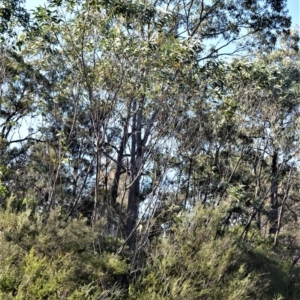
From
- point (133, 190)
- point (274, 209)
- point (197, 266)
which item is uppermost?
point (274, 209)

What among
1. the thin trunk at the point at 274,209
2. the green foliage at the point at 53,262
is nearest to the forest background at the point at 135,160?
the green foliage at the point at 53,262

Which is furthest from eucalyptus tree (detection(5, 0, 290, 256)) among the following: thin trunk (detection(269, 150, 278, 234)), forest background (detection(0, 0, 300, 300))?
thin trunk (detection(269, 150, 278, 234))

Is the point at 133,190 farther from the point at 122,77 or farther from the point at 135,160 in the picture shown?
the point at 122,77

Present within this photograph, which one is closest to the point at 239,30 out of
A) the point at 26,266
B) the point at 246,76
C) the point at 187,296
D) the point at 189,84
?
the point at 246,76

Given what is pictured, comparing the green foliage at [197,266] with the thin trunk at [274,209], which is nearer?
the green foliage at [197,266]

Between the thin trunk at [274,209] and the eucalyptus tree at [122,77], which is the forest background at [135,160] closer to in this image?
the eucalyptus tree at [122,77]

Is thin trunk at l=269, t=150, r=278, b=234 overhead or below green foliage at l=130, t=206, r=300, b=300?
overhead

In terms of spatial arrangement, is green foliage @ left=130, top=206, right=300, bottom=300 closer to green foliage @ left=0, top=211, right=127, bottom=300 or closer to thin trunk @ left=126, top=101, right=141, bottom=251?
green foliage @ left=0, top=211, right=127, bottom=300

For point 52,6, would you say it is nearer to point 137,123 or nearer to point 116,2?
point 116,2

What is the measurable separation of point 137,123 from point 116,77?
2408mm

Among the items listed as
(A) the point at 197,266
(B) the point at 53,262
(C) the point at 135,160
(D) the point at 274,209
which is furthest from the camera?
(D) the point at 274,209

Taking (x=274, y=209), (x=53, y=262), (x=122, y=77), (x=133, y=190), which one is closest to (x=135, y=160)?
(x=133, y=190)

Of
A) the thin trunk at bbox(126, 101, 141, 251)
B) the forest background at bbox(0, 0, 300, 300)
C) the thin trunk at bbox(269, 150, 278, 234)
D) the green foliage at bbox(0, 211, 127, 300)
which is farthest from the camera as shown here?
the thin trunk at bbox(269, 150, 278, 234)

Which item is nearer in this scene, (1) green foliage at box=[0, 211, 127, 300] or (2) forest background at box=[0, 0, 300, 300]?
(1) green foliage at box=[0, 211, 127, 300]
